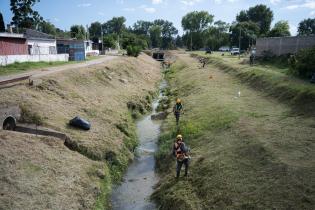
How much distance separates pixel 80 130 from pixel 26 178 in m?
7.87

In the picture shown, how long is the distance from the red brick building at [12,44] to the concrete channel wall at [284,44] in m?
39.3

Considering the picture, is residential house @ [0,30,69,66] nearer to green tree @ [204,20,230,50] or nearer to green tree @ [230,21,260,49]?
green tree @ [230,21,260,49]

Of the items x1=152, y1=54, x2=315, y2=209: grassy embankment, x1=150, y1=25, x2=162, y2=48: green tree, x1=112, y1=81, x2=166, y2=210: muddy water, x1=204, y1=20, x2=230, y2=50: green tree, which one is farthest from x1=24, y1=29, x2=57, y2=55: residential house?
x1=150, y1=25, x2=162, y2=48: green tree

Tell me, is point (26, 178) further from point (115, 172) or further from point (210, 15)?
point (210, 15)

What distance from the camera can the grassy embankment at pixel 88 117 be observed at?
16.9 metres

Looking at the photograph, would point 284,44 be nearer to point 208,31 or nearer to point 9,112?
point 9,112

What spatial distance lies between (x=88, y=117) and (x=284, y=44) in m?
36.8

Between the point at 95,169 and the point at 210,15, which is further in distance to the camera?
the point at 210,15

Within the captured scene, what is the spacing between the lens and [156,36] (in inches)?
7554

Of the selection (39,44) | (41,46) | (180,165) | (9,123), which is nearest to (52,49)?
(41,46)

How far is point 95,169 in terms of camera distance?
18.8 metres

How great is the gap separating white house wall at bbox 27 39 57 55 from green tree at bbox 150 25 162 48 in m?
134

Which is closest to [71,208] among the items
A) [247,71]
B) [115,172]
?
[115,172]

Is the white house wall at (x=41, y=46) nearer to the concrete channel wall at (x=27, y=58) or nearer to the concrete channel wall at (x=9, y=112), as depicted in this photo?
the concrete channel wall at (x=27, y=58)
